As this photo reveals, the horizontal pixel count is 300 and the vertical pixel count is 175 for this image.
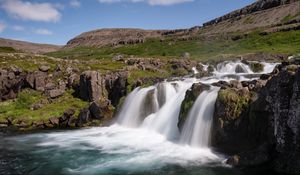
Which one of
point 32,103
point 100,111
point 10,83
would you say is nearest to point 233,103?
point 100,111

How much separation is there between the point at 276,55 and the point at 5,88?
6452 cm

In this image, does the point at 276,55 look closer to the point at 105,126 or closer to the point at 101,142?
the point at 105,126

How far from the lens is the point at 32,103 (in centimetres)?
7119

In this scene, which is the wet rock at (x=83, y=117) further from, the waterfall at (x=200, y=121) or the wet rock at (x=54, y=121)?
the waterfall at (x=200, y=121)

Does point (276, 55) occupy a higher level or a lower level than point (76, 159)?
higher

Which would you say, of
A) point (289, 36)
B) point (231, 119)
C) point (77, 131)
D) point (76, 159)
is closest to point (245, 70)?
point (77, 131)

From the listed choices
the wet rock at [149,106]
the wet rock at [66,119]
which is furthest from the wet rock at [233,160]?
the wet rock at [66,119]

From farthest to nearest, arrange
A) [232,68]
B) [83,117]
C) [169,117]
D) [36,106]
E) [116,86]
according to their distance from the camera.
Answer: [232,68] → [116,86] → [36,106] → [83,117] → [169,117]

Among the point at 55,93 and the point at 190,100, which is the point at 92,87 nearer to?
the point at 55,93

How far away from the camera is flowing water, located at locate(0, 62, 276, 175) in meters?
33.9

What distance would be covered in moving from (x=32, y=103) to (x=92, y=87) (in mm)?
12683

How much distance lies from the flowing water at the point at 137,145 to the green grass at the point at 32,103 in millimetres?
11290

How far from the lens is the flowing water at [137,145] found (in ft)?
111

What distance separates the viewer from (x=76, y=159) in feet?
125
